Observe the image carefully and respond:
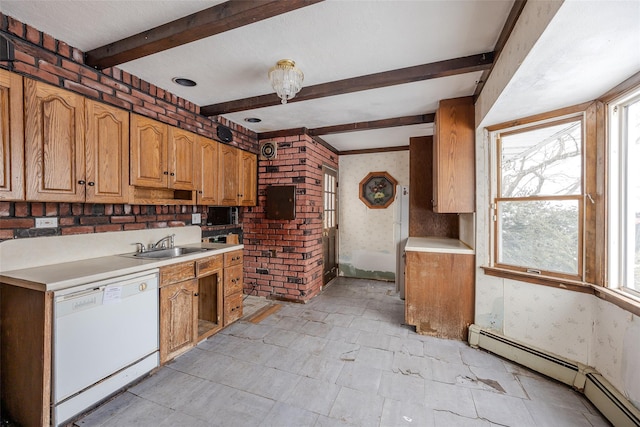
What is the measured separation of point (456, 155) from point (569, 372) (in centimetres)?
192

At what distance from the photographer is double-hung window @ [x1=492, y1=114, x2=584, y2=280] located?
6.41ft

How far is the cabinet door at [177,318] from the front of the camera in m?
2.11

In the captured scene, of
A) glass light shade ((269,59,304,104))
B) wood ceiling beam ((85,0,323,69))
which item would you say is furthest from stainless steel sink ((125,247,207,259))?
glass light shade ((269,59,304,104))

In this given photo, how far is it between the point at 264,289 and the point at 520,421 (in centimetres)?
302

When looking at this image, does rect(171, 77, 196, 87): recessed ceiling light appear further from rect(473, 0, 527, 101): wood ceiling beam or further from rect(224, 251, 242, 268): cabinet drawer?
rect(473, 0, 527, 101): wood ceiling beam

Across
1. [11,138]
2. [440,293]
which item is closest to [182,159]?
[11,138]

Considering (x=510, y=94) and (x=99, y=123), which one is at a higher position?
(x=510, y=94)

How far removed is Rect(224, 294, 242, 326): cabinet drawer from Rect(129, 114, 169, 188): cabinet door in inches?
52.9

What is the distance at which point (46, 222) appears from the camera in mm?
1884

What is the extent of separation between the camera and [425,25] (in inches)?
63.5

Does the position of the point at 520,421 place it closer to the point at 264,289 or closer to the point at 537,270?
the point at 537,270

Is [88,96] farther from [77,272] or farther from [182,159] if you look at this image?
[77,272]

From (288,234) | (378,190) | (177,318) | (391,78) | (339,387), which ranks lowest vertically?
(339,387)

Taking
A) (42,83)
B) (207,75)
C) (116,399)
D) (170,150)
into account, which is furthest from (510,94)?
(116,399)
